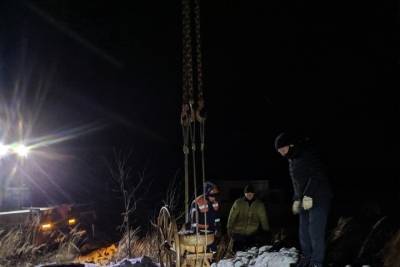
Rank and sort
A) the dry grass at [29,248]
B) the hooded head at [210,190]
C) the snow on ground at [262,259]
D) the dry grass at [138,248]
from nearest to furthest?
the snow on ground at [262,259], the hooded head at [210,190], the dry grass at [29,248], the dry grass at [138,248]

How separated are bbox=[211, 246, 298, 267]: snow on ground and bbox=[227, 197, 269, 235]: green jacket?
110 cm

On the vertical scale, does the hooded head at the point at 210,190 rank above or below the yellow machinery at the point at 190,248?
above

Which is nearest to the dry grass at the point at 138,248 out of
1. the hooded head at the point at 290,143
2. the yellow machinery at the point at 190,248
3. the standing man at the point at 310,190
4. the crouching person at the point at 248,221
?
the crouching person at the point at 248,221

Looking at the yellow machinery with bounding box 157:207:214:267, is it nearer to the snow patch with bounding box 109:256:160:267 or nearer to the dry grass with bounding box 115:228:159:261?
the snow patch with bounding box 109:256:160:267

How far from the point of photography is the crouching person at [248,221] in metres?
7.78

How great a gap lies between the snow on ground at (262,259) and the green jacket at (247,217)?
3.62 feet

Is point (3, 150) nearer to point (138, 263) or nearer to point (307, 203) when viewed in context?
point (138, 263)

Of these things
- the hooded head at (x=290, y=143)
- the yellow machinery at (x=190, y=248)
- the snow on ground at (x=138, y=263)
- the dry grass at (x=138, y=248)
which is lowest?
the dry grass at (x=138, y=248)

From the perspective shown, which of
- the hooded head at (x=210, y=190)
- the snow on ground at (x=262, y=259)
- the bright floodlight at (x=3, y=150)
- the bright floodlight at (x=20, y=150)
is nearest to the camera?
the snow on ground at (x=262, y=259)

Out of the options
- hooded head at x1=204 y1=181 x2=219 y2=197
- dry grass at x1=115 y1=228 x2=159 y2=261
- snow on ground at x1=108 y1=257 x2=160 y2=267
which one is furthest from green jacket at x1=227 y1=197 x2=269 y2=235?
dry grass at x1=115 y1=228 x2=159 y2=261

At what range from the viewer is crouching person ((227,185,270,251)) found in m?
7.78

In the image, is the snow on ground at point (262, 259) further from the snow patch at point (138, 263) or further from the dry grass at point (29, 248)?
the dry grass at point (29, 248)

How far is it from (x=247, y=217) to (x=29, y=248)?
4215 mm

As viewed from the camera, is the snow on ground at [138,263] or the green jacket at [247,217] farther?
the green jacket at [247,217]
